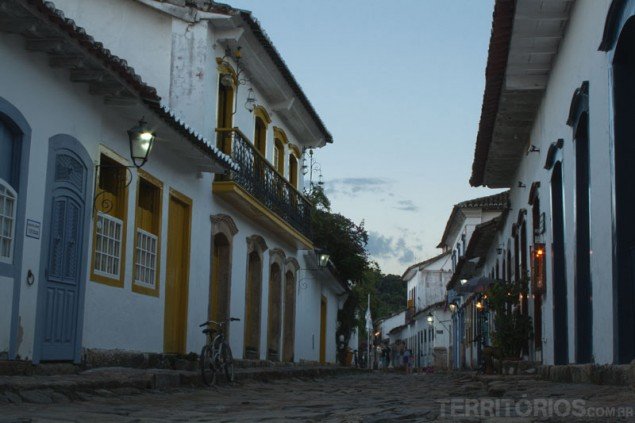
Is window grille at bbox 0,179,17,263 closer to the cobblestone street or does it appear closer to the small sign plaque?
the small sign plaque

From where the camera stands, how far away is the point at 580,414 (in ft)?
16.1

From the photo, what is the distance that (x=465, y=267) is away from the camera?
35406mm

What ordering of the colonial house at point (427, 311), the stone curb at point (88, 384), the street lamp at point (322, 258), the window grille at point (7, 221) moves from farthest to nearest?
the colonial house at point (427, 311) → the street lamp at point (322, 258) → the window grille at point (7, 221) → the stone curb at point (88, 384)

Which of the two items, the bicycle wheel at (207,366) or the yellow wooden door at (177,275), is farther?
the yellow wooden door at (177,275)

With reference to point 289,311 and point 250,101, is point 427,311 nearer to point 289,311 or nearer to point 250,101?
point 289,311

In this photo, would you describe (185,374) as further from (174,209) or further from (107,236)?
(174,209)

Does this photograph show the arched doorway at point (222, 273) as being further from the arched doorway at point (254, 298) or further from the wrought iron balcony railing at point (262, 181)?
the arched doorway at point (254, 298)

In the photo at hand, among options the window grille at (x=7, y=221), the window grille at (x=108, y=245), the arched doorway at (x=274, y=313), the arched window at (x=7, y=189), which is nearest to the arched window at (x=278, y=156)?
the arched doorway at (x=274, y=313)

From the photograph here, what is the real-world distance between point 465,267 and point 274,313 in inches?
589

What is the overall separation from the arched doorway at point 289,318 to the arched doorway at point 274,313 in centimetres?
100

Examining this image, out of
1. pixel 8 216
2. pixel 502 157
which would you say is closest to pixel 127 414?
pixel 8 216

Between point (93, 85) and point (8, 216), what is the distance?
2377 mm

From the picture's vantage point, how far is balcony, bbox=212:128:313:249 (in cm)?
1645

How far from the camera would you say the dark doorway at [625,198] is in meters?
7.69
